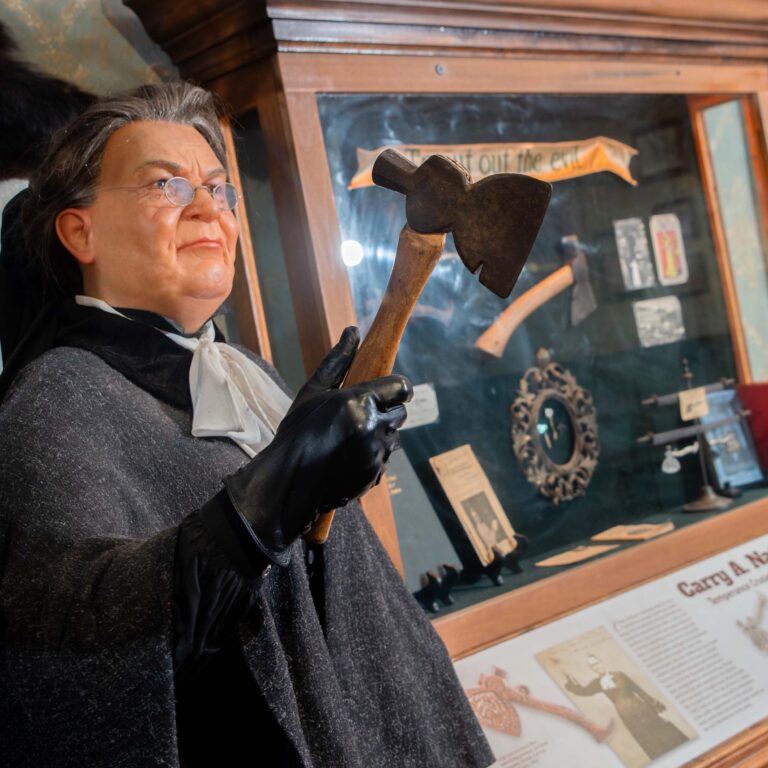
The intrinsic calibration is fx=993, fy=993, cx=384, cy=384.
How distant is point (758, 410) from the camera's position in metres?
2.40

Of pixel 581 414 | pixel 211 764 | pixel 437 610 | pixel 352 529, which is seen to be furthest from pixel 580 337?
pixel 211 764

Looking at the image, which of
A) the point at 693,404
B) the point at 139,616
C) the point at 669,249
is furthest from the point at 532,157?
the point at 139,616

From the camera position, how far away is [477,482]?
192cm

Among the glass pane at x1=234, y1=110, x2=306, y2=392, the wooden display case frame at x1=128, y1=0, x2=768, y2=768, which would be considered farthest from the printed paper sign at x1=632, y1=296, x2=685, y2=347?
the glass pane at x1=234, y1=110, x2=306, y2=392

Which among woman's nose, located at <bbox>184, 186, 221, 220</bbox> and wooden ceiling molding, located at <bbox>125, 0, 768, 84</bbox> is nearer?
woman's nose, located at <bbox>184, 186, 221, 220</bbox>

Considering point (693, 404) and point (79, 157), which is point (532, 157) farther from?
point (79, 157)

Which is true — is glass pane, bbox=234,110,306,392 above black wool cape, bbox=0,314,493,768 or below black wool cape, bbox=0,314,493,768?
above

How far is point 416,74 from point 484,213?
2.65ft

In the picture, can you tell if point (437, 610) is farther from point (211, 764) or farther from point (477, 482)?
point (211, 764)

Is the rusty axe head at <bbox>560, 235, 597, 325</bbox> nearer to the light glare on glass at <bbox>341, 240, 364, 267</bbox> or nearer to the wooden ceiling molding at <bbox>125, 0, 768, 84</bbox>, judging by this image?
the wooden ceiling molding at <bbox>125, 0, 768, 84</bbox>

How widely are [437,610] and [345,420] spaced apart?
3.08 ft

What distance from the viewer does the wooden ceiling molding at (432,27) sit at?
1.60 metres

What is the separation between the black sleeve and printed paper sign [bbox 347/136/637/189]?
960 millimetres

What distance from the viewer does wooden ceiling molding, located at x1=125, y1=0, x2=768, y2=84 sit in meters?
1.60
